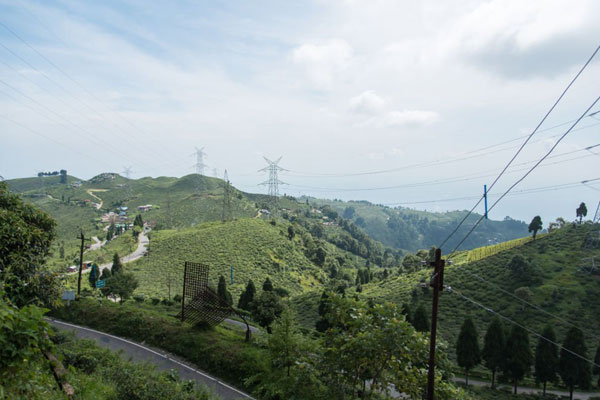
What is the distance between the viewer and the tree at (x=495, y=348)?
3148cm

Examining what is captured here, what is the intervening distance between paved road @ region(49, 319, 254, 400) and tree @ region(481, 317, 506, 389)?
79.8ft

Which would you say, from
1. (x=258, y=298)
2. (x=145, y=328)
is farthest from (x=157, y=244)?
(x=145, y=328)

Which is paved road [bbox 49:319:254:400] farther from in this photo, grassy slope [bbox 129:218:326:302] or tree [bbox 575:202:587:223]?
tree [bbox 575:202:587:223]

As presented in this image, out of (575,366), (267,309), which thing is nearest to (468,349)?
(575,366)

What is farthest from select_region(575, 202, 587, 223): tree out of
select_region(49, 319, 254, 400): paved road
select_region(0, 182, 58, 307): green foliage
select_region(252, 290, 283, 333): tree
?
select_region(0, 182, 58, 307): green foliage

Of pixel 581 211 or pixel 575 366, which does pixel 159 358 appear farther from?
pixel 581 211

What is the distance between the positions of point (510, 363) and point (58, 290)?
34.8 meters

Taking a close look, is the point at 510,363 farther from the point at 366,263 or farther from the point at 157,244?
the point at 366,263

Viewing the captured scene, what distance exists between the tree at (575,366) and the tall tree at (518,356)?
2.42 meters

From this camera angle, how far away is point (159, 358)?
22203 millimetres

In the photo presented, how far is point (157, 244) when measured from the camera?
266 ft

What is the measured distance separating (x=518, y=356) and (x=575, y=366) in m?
4.21

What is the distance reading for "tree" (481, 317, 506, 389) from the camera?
31.5 meters

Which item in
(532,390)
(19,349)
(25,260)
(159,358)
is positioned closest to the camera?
(19,349)
